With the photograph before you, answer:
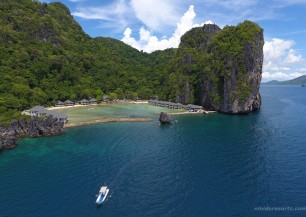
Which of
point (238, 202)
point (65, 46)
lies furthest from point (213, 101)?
Result: point (65, 46)

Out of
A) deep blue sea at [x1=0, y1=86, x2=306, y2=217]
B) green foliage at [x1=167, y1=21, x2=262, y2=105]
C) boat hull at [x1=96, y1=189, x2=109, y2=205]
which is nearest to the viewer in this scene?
deep blue sea at [x1=0, y1=86, x2=306, y2=217]

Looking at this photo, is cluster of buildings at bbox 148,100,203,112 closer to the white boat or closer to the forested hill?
the forested hill

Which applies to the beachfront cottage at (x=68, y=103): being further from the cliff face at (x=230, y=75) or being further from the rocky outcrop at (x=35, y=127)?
the cliff face at (x=230, y=75)

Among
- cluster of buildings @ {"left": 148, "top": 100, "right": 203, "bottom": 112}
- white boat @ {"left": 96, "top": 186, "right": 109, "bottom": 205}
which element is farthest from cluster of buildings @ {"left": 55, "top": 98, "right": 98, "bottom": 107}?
white boat @ {"left": 96, "top": 186, "right": 109, "bottom": 205}

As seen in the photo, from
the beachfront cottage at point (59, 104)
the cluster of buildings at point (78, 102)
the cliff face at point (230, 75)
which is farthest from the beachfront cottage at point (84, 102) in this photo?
the cliff face at point (230, 75)

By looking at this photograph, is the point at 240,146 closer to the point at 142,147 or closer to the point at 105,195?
the point at 142,147

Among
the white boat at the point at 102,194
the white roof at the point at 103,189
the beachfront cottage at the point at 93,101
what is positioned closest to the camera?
the white boat at the point at 102,194
